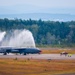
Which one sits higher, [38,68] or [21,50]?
[21,50]

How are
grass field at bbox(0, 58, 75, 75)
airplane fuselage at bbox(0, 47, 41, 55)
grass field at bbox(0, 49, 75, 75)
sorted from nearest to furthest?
grass field at bbox(0, 49, 75, 75), grass field at bbox(0, 58, 75, 75), airplane fuselage at bbox(0, 47, 41, 55)

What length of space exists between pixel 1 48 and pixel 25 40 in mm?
29405

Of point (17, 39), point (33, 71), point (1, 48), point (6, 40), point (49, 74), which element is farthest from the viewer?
point (6, 40)

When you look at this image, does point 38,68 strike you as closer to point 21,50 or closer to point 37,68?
point 37,68

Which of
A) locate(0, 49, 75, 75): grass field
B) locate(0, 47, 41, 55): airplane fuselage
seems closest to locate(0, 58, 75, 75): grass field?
locate(0, 49, 75, 75): grass field

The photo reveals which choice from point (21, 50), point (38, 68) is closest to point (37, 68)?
point (38, 68)

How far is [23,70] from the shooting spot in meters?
88.6

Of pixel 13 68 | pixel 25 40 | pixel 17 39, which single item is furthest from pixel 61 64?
pixel 17 39

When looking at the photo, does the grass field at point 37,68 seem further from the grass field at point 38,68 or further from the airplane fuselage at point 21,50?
the airplane fuselage at point 21,50

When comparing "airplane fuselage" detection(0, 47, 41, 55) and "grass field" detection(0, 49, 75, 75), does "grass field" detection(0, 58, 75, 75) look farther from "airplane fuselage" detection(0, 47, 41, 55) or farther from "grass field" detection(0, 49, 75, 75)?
"airplane fuselage" detection(0, 47, 41, 55)

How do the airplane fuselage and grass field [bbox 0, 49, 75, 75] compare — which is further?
the airplane fuselage

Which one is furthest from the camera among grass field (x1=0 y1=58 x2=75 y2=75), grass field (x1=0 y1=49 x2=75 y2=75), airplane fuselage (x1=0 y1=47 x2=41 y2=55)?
airplane fuselage (x1=0 y1=47 x2=41 y2=55)

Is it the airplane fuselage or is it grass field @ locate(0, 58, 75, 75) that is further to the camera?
the airplane fuselage

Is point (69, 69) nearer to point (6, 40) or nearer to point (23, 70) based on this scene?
point (23, 70)
